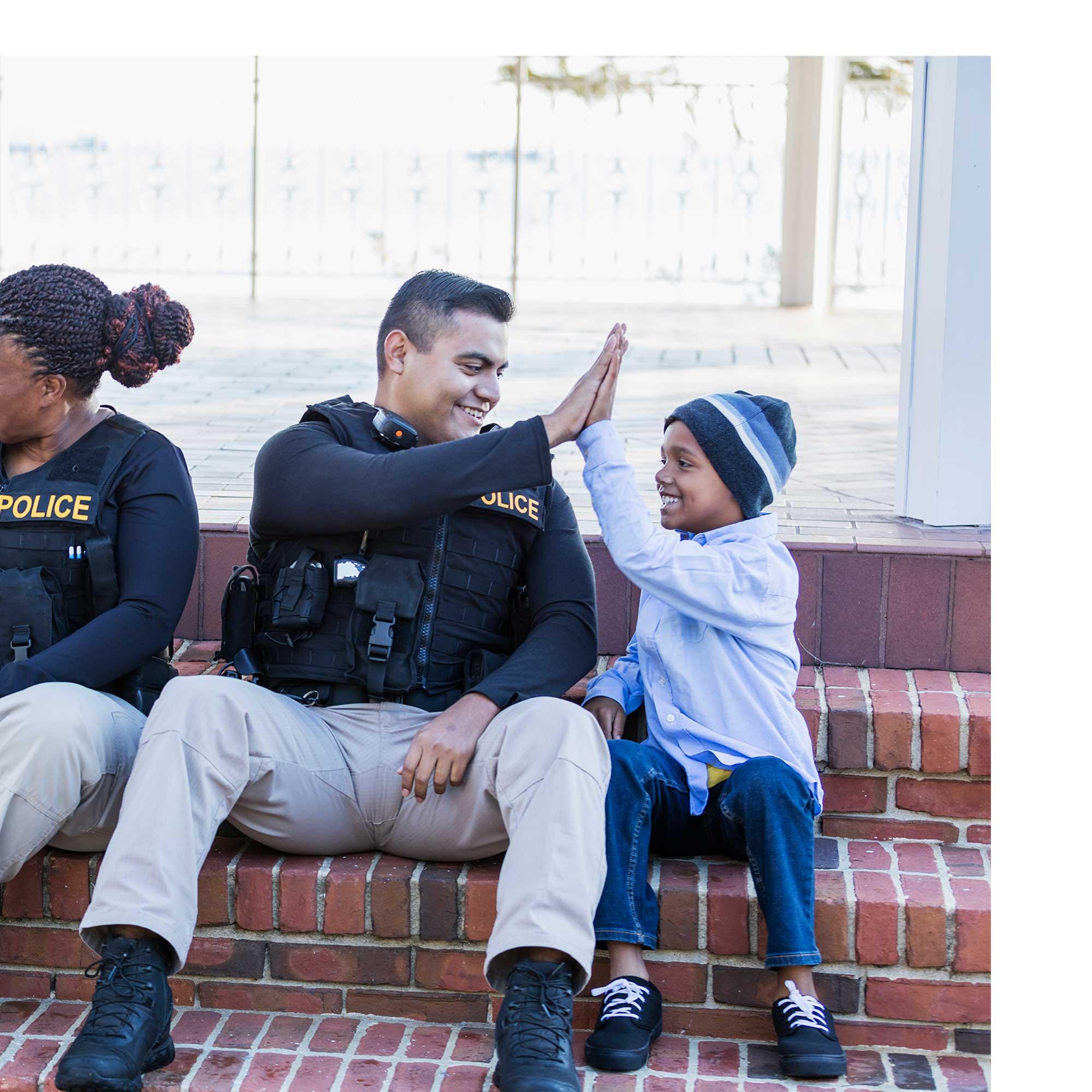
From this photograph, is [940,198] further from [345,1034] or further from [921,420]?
[345,1034]

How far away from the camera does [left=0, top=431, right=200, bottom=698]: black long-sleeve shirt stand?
9.57ft

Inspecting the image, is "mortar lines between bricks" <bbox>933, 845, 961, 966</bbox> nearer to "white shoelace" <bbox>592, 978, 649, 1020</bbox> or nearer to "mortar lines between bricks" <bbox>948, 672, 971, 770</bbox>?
"mortar lines between bricks" <bbox>948, 672, 971, 770</bbox>

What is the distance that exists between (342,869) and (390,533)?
70 centimetres

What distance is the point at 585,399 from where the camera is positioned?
296 centimetres

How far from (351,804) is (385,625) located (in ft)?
1.20

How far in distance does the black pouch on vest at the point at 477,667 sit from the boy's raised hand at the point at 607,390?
1.75 ft

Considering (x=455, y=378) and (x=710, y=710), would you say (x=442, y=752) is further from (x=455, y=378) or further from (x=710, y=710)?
(x=455, y=378)

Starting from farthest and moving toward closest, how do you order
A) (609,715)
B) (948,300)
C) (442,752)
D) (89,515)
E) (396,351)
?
1. (948,300)
2. (396,351)
3. (609,715)
4. (89,515)
5. (442,752)

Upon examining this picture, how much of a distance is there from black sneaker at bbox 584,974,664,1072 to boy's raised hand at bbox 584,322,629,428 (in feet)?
Result: 3.61

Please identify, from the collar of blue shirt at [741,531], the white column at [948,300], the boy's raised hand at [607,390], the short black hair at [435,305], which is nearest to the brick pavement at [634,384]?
the white column at [948,300]

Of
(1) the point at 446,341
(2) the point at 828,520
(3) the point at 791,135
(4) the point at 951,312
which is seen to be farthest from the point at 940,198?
(3) the point at 791,135

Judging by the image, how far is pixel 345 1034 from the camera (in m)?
2.87

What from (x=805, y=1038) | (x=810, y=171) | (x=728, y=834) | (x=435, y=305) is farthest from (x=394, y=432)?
(x=810, y=171)
